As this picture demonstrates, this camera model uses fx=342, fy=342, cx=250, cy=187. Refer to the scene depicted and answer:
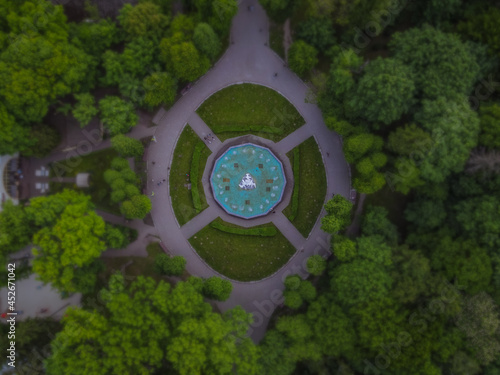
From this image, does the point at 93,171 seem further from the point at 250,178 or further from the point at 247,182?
the point at 250,178

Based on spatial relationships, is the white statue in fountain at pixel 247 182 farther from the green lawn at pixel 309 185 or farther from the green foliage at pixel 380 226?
the green foliage at pixel 380 226

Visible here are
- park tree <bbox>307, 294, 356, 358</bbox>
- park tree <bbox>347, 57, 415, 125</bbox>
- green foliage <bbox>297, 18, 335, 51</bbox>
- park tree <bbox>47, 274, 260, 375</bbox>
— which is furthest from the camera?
green foliage <bbox>297, 18, 335, 51</bbox>

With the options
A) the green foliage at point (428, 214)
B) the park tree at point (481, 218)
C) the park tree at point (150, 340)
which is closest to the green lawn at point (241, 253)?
the park tree at point (150, 340)

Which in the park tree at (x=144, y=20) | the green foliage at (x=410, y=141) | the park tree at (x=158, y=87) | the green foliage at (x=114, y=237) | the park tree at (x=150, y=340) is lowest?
the park tree at (x=150, y=340)

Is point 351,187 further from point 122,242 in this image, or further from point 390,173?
point 122,242

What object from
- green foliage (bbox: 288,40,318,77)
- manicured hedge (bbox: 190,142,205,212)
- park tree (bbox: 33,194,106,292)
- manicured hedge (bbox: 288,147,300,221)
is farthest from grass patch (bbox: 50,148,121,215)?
green foliage (bbox: 288,40,318,77)

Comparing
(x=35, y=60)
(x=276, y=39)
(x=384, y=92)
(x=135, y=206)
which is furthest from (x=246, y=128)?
(x=35, y=60)

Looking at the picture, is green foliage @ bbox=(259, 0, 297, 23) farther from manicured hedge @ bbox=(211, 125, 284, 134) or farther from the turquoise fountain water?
the turquoise fountain water
